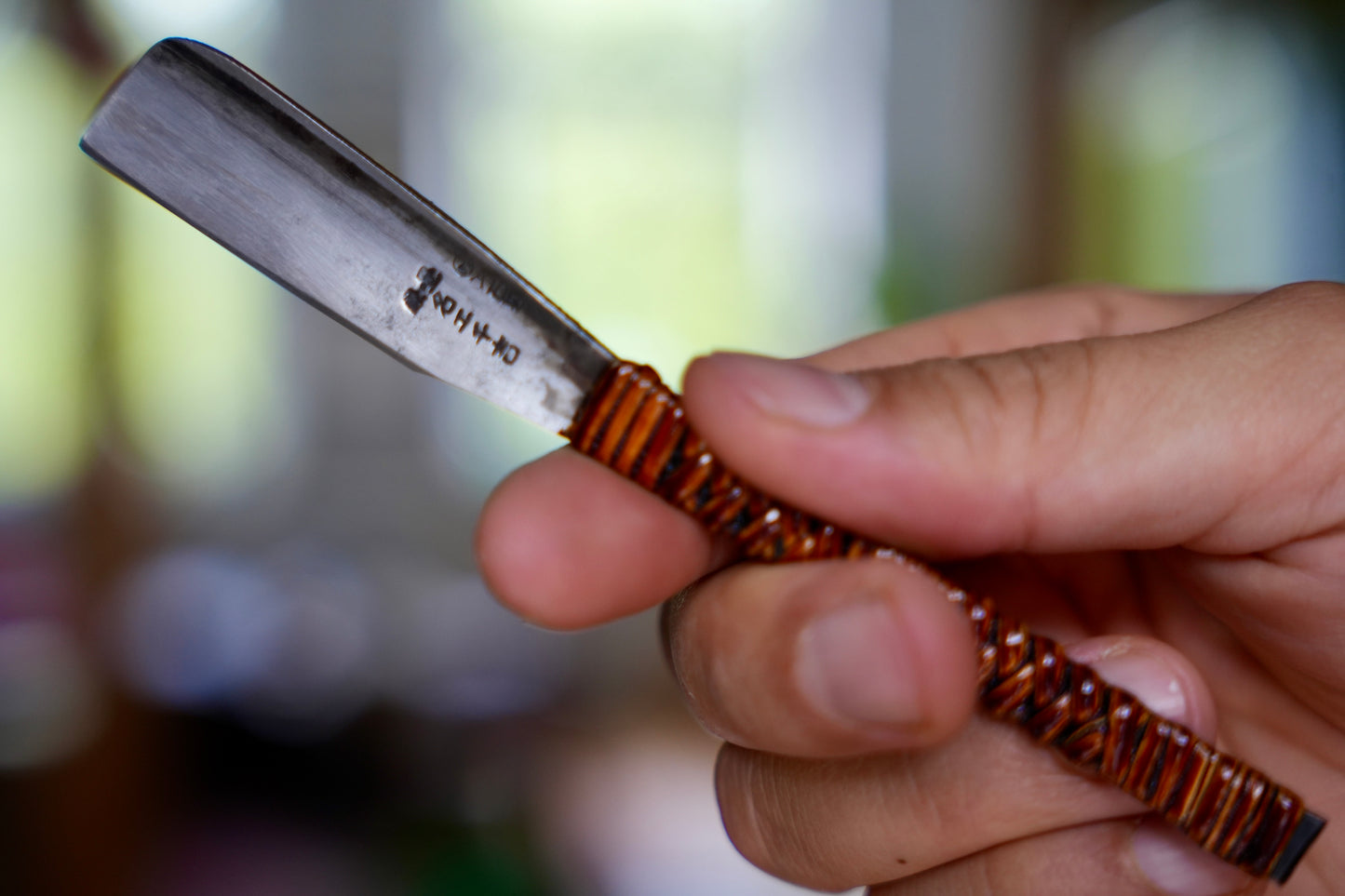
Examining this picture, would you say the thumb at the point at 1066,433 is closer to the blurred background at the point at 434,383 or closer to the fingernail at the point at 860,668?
the fingernail at the point at 860,668

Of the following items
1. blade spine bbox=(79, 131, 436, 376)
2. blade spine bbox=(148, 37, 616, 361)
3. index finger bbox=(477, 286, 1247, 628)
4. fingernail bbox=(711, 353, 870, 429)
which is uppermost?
blade spine bbox=(148, 37, 616, 361)

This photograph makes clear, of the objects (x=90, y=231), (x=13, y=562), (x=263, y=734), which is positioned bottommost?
(x=263, y=734)

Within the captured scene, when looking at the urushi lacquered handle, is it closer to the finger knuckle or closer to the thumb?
the thumb

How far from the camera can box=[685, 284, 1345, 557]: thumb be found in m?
0.35

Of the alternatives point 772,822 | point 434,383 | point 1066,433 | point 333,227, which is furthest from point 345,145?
point 434,383

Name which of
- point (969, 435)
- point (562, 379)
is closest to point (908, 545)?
point (969, 435)

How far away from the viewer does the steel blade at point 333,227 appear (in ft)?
1.01

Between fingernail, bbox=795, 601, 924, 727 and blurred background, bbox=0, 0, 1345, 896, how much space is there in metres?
0.95

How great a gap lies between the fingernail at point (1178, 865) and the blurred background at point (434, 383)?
0.84 meters

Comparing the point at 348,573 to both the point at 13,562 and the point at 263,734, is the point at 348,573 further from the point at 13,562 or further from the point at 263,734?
the point at 13,562

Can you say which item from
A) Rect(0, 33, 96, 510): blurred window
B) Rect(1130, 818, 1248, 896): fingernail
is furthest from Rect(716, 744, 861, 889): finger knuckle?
Rect(0, 33, 96, 510): blurred window

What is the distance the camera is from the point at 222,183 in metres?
0.32

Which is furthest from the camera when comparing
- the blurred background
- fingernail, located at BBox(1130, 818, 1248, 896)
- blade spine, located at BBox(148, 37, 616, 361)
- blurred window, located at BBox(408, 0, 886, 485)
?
blurred window, located at BBox(408, 0, 886, 485)

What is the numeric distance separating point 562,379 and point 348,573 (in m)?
1.26
